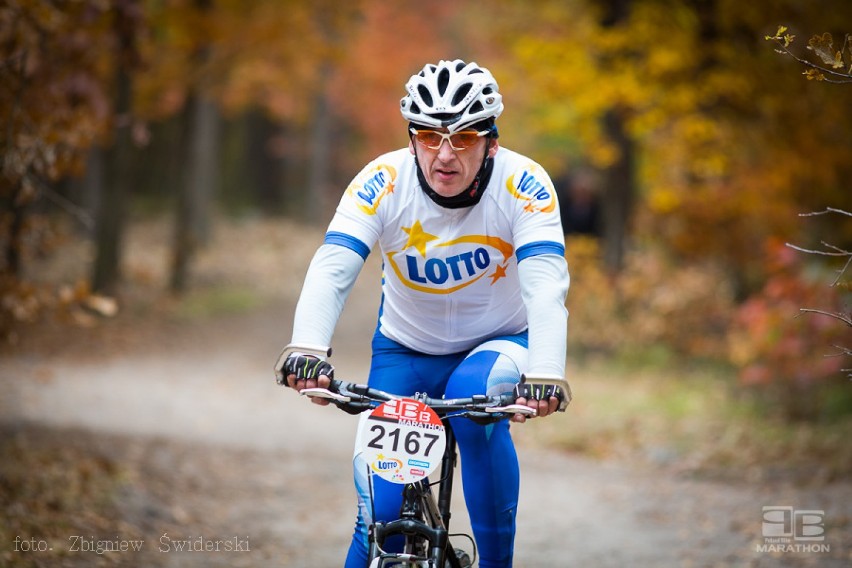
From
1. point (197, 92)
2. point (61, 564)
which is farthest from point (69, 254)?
point (61, 564)

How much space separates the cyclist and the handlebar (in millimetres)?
205

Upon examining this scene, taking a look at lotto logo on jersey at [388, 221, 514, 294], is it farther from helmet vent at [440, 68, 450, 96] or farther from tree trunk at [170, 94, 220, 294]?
tree trunk at [170, 94, 220, 294]

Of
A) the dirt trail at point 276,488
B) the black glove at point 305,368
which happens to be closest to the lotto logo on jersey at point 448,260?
the black glove at point 305,368

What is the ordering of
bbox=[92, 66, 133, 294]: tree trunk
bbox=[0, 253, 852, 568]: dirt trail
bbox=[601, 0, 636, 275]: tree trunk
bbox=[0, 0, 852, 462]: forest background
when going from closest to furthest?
bbox=[0, 253, 852, 568]: dirt trail, bbox=[0, 0, 852, 462]: forest background, bbox=[601, 0, 636, 275]: tree trunk, bbox=[92, 66, 133, 294]: tree trunk

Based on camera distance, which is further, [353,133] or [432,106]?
[353,133]

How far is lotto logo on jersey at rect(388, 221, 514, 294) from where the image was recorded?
13.5 ft

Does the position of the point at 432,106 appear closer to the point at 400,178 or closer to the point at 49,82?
the point at 400,178

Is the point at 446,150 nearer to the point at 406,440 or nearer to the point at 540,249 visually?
the point at 540,249

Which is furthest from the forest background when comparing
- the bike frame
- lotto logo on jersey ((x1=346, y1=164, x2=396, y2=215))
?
the bike frame

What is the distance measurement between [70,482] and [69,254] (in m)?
15.3

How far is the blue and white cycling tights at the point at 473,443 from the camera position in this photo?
3.83m

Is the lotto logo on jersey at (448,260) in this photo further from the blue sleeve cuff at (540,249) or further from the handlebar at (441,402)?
the handlebar at (441,402)

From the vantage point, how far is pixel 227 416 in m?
11.5

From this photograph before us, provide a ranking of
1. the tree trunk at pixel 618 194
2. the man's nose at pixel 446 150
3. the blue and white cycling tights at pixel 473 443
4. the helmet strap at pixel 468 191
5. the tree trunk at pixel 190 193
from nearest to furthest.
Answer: the blue and white cycling tights at pixel 473 443
the man's nose at pixel 446 150
the helmet strap at pixel 468 191
the tree trunk at pixel 618 194
the tree trunk at pixel 190 193
